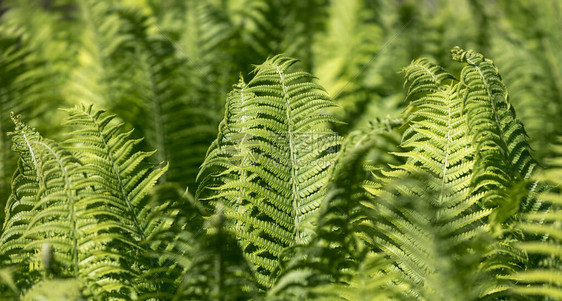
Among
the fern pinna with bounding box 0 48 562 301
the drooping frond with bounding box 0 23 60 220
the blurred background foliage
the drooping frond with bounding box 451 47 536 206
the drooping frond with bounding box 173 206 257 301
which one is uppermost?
the blurred background foliage

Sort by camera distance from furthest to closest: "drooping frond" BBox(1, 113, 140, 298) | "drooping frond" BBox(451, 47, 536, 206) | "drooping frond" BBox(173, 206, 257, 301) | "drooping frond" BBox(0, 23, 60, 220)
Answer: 1. "drooping frond" BBox(0, 23, 60, 220)
2. "drooping frond" BBox(451, 47, 536, 206)
3. "drooping frond" BBox(1, 113, 140, 298)
4. "drooping frond" BBox(173, 206, 257, 301)

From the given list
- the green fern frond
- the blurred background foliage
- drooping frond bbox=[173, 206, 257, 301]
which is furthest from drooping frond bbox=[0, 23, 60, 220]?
drooping frond bbox=[173, 206, 257, 301]

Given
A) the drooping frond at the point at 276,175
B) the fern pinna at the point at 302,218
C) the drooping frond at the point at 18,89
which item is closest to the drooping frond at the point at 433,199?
the fern pinna at the point at 302,218

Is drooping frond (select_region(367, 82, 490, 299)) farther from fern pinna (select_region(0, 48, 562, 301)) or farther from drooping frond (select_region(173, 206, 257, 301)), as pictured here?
drooping frond (select_region(173, 206, 257, 301))

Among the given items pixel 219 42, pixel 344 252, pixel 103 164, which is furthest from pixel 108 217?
→ pixel 219 42

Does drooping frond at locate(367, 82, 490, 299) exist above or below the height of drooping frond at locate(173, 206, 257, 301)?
above

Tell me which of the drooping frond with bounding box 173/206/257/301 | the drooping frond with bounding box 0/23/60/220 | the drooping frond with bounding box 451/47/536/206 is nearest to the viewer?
the drooping frond with bounding box 173/206/257/301

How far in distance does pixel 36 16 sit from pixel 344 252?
95.7 inches

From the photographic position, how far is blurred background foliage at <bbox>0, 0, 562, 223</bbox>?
165cm

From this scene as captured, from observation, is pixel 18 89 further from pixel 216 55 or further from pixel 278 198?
pixel 278 198

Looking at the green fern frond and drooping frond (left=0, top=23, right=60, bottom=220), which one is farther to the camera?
drooping frond (left=0, top=23, right=60, bottom=220)

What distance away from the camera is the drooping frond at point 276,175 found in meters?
0.79

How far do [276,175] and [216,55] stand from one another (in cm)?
127

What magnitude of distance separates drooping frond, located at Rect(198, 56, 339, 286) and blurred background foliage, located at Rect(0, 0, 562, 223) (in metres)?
0.50
